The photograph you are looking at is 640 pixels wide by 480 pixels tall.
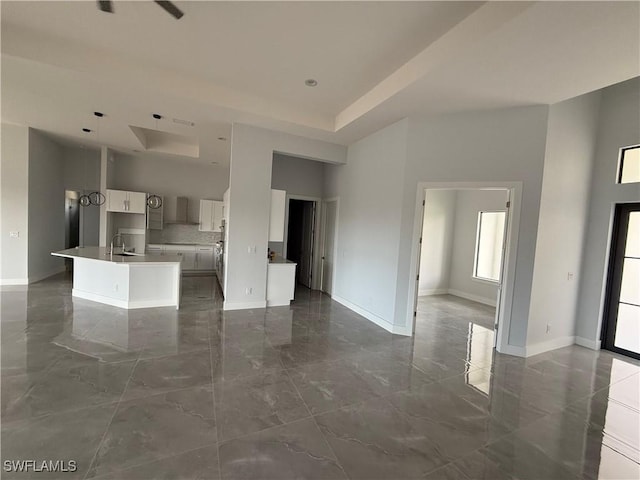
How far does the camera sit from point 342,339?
397cm

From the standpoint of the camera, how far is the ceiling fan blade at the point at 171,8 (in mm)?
2464

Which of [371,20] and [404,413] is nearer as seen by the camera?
[404,413]

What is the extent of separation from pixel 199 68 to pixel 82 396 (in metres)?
3.80

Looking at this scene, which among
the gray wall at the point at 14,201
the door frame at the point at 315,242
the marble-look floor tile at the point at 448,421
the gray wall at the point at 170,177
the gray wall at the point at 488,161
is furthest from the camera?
the gray wall at the point at 170,177

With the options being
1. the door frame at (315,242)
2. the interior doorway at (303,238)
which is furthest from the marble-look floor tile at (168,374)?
the interior doorway at (303,238)

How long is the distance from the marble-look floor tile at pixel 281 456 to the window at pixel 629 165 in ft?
17.2

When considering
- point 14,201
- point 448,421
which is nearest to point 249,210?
point 448,421

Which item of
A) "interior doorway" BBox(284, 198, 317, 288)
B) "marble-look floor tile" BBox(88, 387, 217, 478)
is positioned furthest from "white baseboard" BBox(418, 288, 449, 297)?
"marble-look floor tile" BBox(88, 387, 217, 478)

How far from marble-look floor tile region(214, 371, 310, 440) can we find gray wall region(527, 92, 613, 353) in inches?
132

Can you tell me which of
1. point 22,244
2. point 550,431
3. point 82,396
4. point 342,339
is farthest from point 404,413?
point 22,244

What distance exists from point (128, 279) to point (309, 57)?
176 inches

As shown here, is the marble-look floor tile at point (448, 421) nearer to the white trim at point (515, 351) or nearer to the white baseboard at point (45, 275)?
the white trim at point (515, 351)

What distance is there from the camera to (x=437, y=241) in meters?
7.17

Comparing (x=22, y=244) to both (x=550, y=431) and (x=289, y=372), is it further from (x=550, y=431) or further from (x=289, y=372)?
(x=550, y=431)
